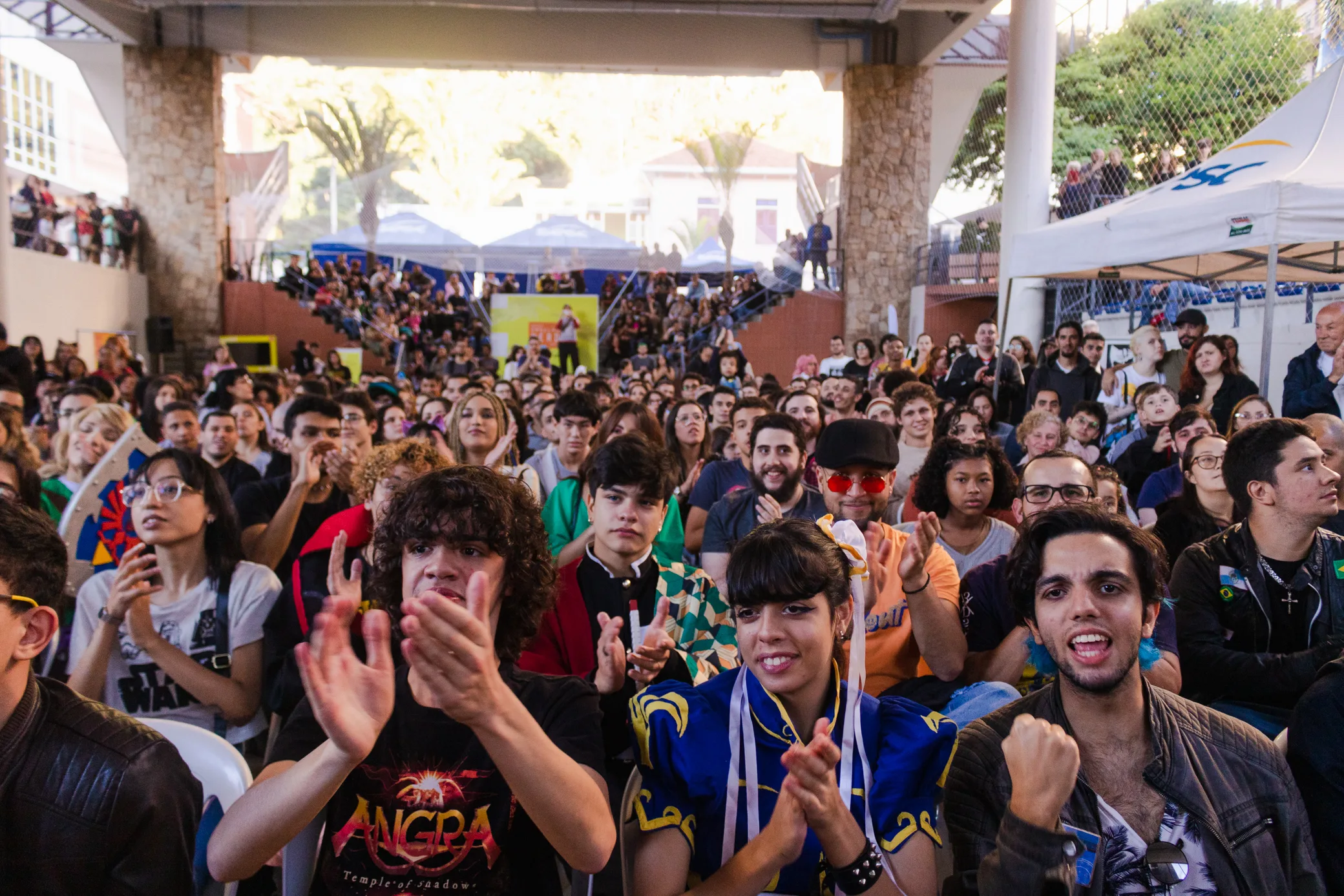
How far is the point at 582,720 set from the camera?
1.88 m

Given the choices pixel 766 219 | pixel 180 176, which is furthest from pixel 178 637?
pixel 766 219

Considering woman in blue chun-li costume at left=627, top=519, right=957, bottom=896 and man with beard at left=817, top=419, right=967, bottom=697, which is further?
man with beard at left=817, top=419, right=967, bottom=697

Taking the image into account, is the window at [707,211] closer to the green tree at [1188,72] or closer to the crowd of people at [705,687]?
the green tree at [1188,72]

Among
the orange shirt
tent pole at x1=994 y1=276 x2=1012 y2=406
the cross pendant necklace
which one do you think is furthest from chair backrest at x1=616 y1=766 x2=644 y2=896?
tent pole at x1=994 y1=276 x2=1012 y2=406

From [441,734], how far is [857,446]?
213 cm

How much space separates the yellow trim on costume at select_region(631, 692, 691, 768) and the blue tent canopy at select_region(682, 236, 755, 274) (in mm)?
19056

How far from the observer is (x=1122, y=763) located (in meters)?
1.94

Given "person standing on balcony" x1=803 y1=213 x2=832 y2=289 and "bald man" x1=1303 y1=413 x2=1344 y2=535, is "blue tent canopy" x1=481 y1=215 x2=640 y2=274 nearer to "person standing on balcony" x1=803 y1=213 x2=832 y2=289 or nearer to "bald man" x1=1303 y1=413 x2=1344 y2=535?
"person standing on balcony" x1=803 y1=213 x2=832 y2=289

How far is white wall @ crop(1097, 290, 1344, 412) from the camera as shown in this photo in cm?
959

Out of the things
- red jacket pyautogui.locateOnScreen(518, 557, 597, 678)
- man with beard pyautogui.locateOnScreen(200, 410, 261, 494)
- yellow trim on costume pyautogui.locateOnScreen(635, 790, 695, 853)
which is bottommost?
yellow trim on costume pyautogui.locateOnScreen(635, 790, 695, 853)

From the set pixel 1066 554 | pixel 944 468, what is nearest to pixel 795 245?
pixel 944 468

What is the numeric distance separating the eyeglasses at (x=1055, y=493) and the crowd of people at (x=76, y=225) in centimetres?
1725

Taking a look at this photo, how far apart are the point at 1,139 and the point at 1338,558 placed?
16.9m

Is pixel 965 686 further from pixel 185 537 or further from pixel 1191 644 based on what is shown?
pixel 185 537
